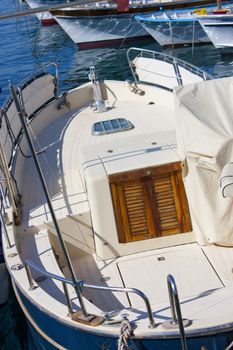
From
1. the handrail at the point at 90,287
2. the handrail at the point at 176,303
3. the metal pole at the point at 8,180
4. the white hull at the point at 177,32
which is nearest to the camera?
the handrail at the point at 176,303

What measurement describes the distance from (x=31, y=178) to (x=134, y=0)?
24573mm

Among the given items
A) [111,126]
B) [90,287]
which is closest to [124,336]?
[90,287]

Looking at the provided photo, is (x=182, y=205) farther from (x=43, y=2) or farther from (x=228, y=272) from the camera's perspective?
(x=43, y=2)

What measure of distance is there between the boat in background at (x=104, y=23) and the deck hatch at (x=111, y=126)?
19.6 metres

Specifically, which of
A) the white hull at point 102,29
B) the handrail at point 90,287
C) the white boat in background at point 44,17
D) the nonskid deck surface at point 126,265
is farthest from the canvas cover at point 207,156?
the white boat in background at point 44,17

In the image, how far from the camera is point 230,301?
5871 mm

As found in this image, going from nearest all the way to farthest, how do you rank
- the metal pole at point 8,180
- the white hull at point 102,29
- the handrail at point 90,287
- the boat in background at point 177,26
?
the handrail at point 90,287 < the metal pole at point 8,180 < the boat in background at point 177,26 < the white hull at point 102,29

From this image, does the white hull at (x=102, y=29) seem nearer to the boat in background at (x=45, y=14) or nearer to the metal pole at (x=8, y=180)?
the boat in background at (x=45, y=14)

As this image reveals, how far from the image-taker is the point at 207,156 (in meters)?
6.95

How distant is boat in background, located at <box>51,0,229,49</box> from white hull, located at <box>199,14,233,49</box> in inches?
156

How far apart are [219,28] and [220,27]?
99 mm

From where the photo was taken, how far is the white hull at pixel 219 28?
24.2m

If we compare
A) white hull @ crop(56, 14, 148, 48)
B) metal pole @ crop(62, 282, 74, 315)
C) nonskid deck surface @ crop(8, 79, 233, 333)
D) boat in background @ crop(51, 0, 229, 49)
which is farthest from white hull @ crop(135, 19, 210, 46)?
metal pole @ crop(62, 282, 74, 315)

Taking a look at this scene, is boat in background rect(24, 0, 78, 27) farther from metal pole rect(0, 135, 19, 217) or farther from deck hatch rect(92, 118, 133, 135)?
metal pole rect(0, 135, 19, 217)
